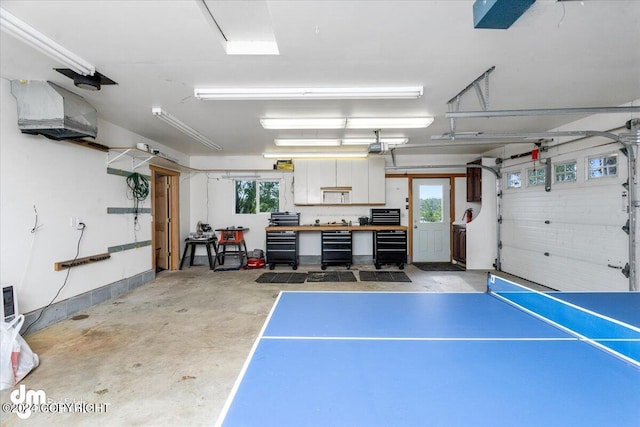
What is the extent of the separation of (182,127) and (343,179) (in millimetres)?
3625

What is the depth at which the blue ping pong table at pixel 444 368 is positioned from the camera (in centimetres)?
90

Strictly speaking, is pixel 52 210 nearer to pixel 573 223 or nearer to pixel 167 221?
pixel 167 221

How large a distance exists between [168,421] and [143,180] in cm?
447

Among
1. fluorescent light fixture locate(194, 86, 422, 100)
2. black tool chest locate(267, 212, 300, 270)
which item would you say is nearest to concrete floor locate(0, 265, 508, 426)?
black tool chest locate(267, 212, 300, 270)

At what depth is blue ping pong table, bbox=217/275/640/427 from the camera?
898 millimetres

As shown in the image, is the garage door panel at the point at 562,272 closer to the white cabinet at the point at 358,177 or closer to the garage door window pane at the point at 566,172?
the garage door window pane at the point at 566,172

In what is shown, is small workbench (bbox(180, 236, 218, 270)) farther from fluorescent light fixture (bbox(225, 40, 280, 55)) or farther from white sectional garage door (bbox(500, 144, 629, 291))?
white sectional garage door (bbox(500, 144, 629, 291))

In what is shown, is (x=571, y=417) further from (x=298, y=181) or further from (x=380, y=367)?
(x=298, y=181)

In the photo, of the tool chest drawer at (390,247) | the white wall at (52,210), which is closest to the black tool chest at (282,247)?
the tool chest drawer at (390,247)

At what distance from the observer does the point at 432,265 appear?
6746 mm

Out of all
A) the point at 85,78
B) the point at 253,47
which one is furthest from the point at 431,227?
the point at 85,78

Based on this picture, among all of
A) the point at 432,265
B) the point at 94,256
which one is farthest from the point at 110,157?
the point at 432,265

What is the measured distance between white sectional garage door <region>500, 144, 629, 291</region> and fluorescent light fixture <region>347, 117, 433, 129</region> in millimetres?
2371

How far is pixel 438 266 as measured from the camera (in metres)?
6.63
